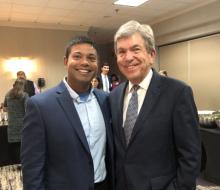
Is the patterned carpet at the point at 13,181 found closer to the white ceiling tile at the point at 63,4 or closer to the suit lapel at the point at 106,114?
the suit lapel at the point at 106,114

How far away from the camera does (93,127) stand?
1.62m

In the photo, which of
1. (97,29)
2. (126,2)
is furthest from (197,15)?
(97,29)

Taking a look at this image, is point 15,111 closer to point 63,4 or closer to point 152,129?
point 63,4

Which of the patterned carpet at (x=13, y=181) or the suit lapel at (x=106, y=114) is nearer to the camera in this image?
the suit lapel at (x=106, y=114)

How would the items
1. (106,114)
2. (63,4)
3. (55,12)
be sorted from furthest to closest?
(55,12), (63,4), (106,114)

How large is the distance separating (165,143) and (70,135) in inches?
18.8

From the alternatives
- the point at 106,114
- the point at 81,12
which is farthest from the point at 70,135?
the point at 81,12

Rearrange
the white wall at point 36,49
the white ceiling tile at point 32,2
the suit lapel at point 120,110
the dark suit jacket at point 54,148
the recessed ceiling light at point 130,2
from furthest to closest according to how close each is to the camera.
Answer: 1. the white wall at point 36,49
2. the recessed ceiling light at point 130,2
3. the white ceiling tile at point 32,2
4. the suit lapel at point 120,110
5. the dark suit jacket at point 54,148

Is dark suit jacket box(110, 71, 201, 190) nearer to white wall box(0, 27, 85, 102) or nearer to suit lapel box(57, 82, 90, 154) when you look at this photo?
suit lapel box(57, 82, 90, 154)

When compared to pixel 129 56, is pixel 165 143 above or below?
below

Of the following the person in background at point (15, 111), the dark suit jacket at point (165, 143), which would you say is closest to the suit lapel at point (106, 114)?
the dark suit jacket at point (165, 143)

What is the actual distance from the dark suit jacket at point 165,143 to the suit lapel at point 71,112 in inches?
8.9

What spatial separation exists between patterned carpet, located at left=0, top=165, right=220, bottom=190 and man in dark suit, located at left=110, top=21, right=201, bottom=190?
2.57m

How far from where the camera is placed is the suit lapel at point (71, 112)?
1522 millimetres
